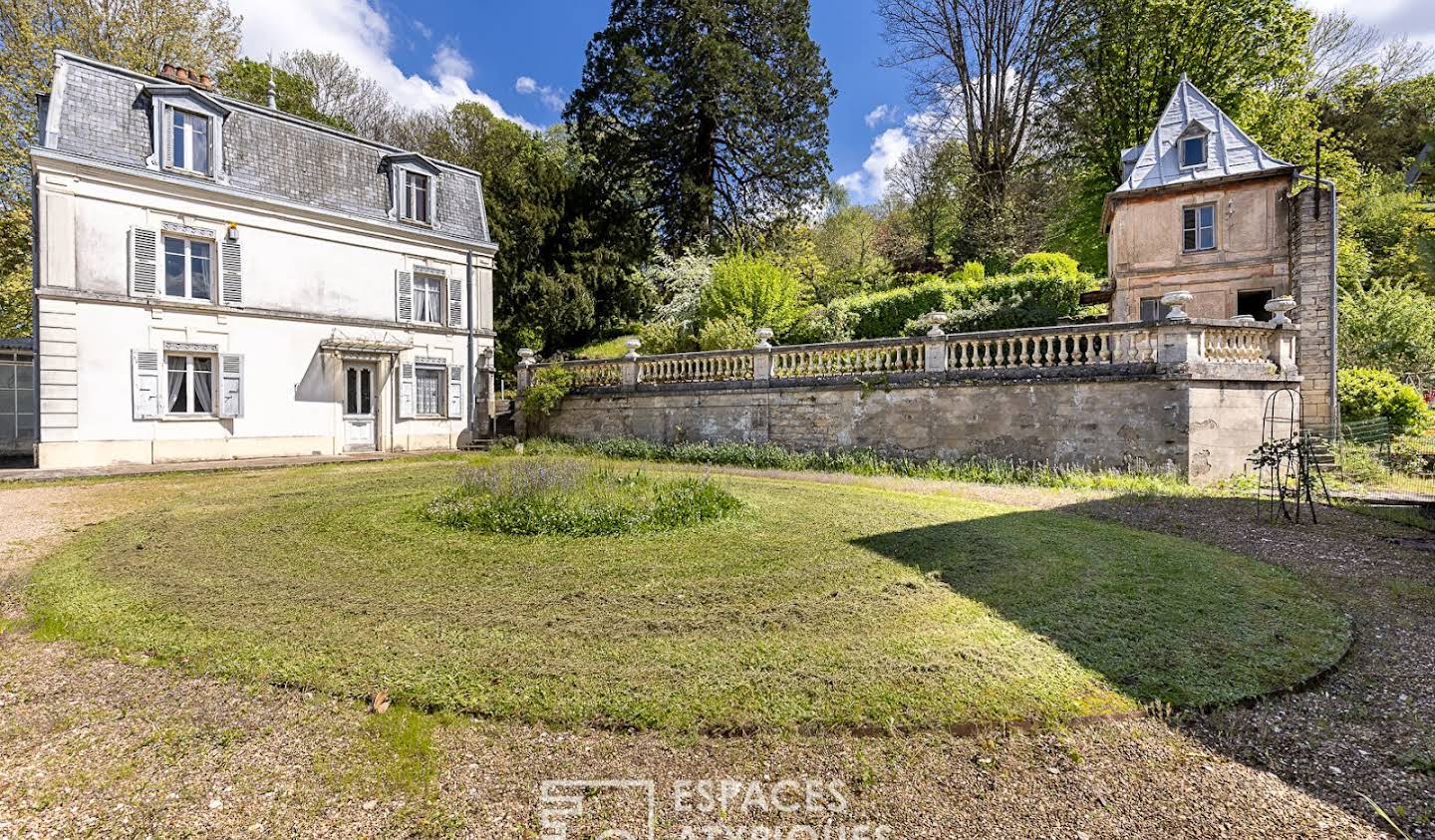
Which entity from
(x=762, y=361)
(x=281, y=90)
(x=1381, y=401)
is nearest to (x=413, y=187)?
(x=762, y=361)

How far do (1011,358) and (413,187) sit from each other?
1590 cm

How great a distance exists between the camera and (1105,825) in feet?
6.84

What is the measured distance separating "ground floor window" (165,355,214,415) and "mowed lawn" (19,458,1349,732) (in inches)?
360

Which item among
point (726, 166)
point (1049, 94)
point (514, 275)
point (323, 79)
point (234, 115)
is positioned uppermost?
point (323, 79)

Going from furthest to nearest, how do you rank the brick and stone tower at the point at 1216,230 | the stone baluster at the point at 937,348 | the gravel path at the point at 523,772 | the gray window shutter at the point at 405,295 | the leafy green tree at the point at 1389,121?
1. the leafy green tree at the point at 1389,121
2. the gray window shutter at the point at 405,295
3. the brick and stone tower at the point at 1216,230
4. the stone baluster at the point at 937,348
5. the gravel path at the point at 523,772

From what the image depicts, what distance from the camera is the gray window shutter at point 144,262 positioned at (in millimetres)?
12688

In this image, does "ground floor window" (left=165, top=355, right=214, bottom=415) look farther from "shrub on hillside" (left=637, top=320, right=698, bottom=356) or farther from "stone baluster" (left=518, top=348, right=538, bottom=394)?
"shrub on hillside" (left=637, top=320, right=698, bottom=356)

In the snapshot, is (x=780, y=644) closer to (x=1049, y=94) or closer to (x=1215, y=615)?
(x=1215, y=615)

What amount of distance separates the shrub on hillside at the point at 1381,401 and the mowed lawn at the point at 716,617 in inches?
447

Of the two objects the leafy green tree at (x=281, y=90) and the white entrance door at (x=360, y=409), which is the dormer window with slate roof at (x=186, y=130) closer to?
the white entrance door at (x=360, y=409)

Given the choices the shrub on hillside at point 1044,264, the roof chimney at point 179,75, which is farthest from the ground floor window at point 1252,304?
the roof chimney at point 179,75

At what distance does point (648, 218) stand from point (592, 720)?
78.2 ft

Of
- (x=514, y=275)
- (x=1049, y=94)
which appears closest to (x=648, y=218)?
(x=514, y=275)

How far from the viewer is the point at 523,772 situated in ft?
7.62
